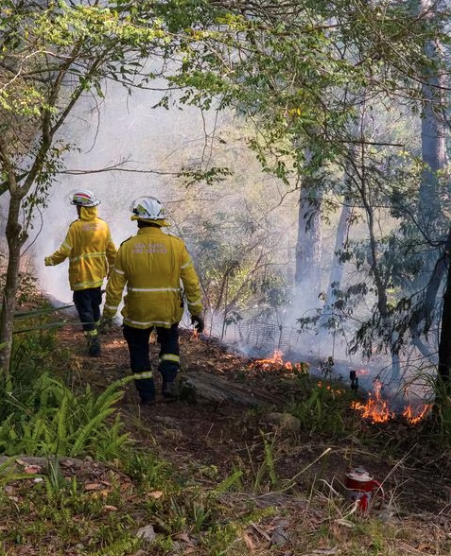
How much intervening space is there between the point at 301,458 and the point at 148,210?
2691mm

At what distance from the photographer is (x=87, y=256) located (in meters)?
8.54

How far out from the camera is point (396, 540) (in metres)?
3.92

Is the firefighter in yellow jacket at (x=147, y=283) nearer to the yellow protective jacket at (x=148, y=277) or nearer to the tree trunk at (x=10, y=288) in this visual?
the yellow protective jacket at (x=148, y=277)

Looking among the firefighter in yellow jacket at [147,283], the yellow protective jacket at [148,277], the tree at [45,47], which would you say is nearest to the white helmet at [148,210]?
the firefighter in yellow jacket at [147,283]

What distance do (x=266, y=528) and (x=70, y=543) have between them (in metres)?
1.06

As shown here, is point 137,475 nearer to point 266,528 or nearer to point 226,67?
point 266,528

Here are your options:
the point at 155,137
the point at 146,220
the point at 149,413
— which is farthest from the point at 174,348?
the point at 155,137

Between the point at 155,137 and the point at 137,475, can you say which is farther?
the point at 155,137

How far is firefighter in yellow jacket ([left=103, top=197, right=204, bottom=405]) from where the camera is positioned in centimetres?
663

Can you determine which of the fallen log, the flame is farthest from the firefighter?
the flame

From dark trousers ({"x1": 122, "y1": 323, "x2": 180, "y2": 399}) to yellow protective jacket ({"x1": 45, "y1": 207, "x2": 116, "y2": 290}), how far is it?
197 cm

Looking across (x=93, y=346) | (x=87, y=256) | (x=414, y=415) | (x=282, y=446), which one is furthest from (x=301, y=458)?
(x=87, y=256)

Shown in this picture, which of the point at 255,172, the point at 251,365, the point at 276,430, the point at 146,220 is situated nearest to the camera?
the point at 276,430

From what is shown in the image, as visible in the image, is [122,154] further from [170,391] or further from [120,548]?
[120,548]
